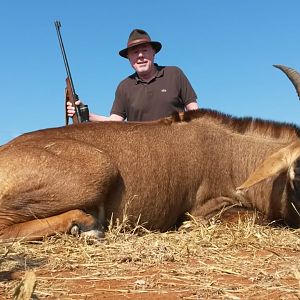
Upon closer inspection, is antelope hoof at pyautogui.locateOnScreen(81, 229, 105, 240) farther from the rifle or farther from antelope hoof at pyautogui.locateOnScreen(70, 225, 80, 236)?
the rifle

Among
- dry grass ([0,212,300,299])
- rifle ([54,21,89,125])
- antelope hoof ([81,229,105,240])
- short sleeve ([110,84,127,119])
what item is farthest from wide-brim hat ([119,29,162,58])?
antelope hoof ([81,229,105,240])

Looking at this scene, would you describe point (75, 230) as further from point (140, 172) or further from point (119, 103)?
point (119, 103)

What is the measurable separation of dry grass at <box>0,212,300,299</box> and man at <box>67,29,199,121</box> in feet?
10.0

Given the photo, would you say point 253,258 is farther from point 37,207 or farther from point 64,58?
point 64,58

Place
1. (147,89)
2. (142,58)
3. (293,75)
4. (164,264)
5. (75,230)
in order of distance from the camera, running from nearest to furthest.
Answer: (164,264) < (75,230) < (293,75) < (147,89) < (142,58)

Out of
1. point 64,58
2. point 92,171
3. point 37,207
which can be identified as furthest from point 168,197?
point 64,58

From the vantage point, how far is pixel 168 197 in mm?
6020

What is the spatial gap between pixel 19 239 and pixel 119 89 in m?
4.24

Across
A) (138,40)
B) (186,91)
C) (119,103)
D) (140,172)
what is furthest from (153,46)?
(140,172)

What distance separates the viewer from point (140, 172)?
589cm

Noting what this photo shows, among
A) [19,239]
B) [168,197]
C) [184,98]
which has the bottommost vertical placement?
[19,239]

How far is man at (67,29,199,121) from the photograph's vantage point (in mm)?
8539

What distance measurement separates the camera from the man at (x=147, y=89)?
854cm

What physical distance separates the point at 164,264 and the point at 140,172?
1.76m
